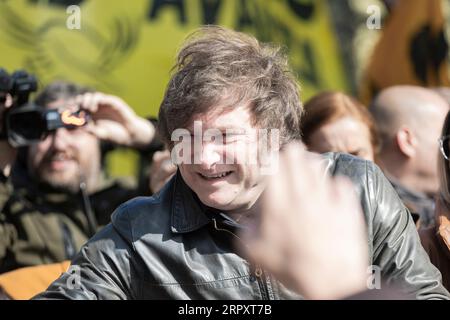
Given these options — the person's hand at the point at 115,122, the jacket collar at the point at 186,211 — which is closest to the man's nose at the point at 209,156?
the jacket collar at the point at 186,211

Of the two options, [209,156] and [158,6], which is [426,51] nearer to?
[158,6]

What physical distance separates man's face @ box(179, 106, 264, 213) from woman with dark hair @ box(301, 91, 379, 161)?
50.5 inches

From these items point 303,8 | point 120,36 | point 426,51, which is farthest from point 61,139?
point 426,51

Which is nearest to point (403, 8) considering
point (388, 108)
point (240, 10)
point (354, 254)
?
point (240, 10)

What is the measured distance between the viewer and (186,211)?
2.40 meters

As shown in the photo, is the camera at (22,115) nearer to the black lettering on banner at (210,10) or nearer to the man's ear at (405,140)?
the man's ear at (405,140)

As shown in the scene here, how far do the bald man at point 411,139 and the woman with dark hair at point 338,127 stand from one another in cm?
48

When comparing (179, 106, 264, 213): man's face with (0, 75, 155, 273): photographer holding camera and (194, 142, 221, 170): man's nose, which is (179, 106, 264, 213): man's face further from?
(0, 75, 155, 273): photographer holding camera

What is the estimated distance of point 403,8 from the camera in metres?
6.11

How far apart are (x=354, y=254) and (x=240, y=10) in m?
4.41

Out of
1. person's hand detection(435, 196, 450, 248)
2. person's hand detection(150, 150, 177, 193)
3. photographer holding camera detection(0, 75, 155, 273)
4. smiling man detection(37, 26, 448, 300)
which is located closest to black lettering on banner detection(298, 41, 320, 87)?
photographer holding camera detection(0, 75, 155, 273)

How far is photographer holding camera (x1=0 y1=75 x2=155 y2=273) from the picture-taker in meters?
3.42

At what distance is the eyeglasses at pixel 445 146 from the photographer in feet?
9.47
